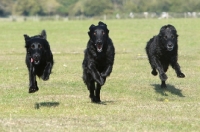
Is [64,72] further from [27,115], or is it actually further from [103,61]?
[27,115]

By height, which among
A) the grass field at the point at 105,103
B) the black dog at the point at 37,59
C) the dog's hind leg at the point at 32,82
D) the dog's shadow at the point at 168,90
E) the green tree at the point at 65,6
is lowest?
the green tree at the point at 65,6

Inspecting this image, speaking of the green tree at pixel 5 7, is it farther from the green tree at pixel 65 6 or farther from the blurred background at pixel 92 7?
the green tree at pixel 65 6

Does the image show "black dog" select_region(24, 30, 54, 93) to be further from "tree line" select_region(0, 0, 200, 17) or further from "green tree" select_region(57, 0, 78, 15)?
"green tree" select_region(57, 0, 78, 15)

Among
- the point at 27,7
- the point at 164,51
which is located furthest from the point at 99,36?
the point at 27,7

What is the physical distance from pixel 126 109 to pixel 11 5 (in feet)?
517

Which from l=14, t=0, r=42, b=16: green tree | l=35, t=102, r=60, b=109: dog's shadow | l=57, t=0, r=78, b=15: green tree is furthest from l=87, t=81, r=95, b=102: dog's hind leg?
l=57, t=0, r=78, b=15: green tree

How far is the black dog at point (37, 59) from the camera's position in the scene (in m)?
12.0

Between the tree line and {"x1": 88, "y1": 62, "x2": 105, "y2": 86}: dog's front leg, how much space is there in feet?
411

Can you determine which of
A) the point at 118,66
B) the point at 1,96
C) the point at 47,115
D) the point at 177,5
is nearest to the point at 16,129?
the point at 47,115

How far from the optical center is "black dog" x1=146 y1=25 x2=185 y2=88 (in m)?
14.4

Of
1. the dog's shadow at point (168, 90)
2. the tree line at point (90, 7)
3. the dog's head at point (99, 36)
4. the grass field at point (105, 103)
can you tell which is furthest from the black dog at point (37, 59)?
the tree line at point (90, 7)

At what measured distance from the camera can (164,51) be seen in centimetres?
1486

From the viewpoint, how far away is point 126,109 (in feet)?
38.8

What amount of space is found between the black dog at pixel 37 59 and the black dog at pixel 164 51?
3.26 m
